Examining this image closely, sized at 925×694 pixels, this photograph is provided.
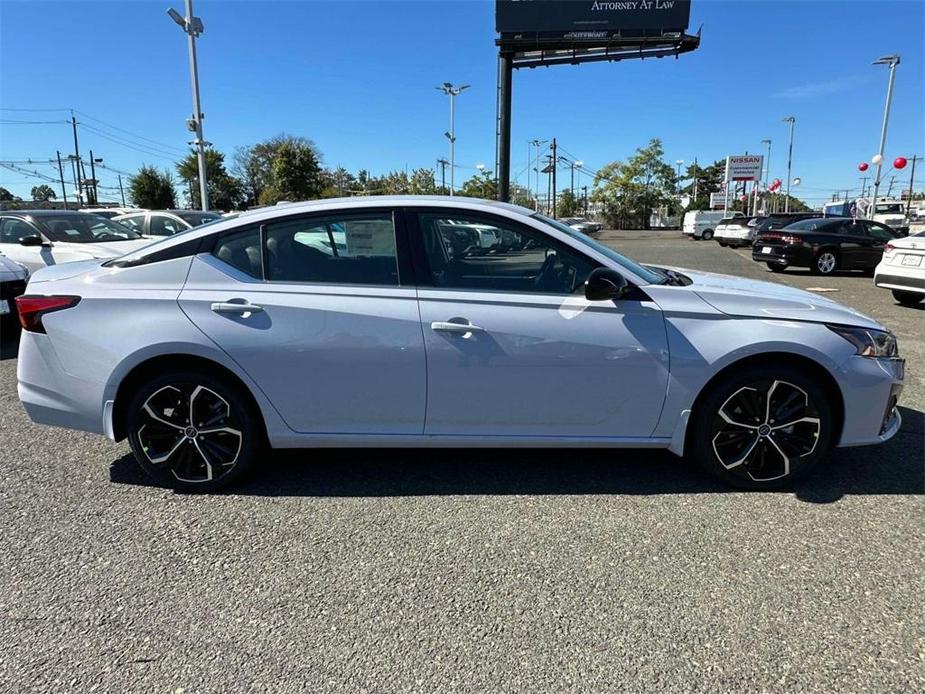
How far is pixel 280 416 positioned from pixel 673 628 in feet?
7.07

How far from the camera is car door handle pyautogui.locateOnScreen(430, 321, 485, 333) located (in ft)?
9.96

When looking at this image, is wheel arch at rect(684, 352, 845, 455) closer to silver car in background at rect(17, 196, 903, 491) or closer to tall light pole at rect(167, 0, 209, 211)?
silver car in background at rect(17, 196, 903, 491)

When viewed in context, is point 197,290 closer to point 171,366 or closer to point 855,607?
point 171,366

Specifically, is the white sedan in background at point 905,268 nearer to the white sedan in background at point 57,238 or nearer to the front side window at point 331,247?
the front side window at point 331,247

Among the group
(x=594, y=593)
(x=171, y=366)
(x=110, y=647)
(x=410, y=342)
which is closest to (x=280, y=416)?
(x=171, y=366)

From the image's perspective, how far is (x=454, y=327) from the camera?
3035 mm

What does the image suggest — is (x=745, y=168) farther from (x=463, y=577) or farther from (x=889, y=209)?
(x=463, y=577)

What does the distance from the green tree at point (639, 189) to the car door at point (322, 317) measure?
241 feet

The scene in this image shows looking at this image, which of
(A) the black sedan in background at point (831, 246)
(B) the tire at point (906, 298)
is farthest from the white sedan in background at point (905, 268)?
(A) the black sedan in background at point (831, 246)

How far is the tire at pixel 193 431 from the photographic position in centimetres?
318

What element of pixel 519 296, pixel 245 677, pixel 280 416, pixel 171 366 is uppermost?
pixel 519 296

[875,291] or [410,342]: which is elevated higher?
[410,342]

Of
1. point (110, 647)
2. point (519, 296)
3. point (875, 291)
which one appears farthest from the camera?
point (875, 291)

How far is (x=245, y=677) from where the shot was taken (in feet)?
6.61
